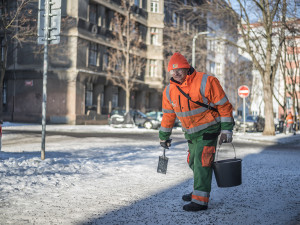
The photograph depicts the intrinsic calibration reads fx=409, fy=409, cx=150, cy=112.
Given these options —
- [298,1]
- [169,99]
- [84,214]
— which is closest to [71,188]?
[84,214]

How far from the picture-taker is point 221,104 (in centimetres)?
475

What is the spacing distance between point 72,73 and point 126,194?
27.5 metres

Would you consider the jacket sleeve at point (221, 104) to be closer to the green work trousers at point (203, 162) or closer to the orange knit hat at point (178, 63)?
the green work trousers at point (203, 162)

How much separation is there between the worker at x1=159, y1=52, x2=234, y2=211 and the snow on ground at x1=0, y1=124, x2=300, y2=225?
0.37 meters

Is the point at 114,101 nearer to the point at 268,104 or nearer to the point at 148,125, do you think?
the point at 148,125

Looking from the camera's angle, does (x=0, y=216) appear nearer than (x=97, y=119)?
Yes

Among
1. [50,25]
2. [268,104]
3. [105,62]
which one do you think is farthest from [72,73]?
[50,25]

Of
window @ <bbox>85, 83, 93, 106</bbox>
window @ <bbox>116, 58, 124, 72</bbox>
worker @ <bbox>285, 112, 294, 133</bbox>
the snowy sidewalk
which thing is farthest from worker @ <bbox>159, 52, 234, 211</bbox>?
window @ <bbox>116, 58, 124, 72</bbox>

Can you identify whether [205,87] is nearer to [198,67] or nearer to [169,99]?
[169,99]

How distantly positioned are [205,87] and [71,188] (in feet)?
8.73

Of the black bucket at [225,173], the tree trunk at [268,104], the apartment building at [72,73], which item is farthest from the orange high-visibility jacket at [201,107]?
the apartment building at [72,73]

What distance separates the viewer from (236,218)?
4.45m

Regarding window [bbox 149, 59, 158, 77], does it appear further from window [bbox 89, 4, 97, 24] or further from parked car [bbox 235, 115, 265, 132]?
parked car [bbox 235, 115, 265, 132]

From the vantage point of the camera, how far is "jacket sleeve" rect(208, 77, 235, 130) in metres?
4.75
